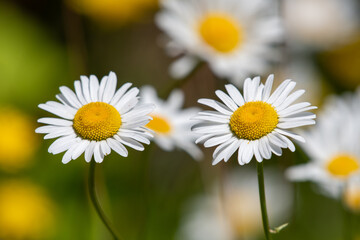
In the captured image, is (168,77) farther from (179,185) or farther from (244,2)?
(244,2)

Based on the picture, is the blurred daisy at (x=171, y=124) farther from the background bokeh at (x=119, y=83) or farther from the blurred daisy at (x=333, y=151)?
the blurred daisy at (x=333, y=151)

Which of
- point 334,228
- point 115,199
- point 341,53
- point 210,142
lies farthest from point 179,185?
point 210,142

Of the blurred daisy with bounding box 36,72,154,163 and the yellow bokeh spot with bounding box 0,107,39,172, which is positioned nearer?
the blurred daisy with bounding box 36,72,154,163

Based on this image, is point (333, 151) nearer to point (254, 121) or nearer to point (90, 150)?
point (254, 121)

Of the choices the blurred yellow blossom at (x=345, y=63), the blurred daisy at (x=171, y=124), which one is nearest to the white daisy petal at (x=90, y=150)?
the blurred daisy at (x=171, y=124)

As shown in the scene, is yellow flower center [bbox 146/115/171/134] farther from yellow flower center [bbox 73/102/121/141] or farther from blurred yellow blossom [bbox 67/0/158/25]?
blurred yellow blossom [bbox 67/0/158/25]

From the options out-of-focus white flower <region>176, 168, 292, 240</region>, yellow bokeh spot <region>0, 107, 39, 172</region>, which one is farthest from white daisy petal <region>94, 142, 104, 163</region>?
yellow bokeh spot <region>0, 107, 39, 172</region>
